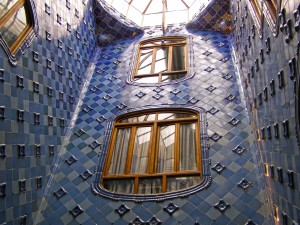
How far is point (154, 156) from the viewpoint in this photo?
6164 millimetres

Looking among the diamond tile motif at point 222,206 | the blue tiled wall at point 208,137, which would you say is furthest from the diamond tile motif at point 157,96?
the diamond tile motif at point 222,206

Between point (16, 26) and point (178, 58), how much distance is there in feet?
12.4

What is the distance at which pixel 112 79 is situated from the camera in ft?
26.6

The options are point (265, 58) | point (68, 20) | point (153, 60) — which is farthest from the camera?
point (153, 60)

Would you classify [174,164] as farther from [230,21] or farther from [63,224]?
[230,21]

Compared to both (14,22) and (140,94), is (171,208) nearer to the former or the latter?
(140,94)

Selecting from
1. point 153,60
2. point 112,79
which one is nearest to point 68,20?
point 112,79

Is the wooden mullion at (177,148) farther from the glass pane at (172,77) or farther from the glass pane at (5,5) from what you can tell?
the glass pane at (5,5)

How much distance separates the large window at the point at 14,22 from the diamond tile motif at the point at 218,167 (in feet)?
11.9

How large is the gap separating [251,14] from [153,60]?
3.04m

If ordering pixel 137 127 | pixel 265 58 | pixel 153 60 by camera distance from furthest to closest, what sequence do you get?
pixel 153 60
pixel 137 127
pixel 265 58

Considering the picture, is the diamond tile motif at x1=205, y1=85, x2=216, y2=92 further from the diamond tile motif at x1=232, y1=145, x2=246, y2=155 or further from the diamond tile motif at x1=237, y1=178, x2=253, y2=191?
the diamond tile motif at x1=237, y1=178, x2=253, y2=191

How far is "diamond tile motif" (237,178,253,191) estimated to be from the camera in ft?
17.6

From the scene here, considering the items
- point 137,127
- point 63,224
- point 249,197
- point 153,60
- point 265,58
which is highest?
point 153,60
